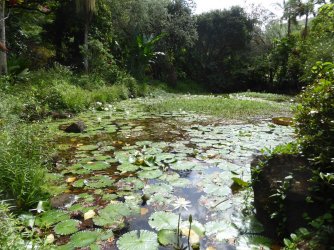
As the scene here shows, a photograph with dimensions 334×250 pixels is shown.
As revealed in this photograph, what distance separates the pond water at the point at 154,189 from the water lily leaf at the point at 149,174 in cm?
1

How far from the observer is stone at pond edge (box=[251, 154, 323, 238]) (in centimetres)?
238

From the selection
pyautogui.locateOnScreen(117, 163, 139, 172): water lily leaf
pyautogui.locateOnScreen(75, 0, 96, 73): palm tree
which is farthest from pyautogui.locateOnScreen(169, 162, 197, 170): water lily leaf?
pyautogui.locateOnScreen(75, 0, 96, 73): palm tree

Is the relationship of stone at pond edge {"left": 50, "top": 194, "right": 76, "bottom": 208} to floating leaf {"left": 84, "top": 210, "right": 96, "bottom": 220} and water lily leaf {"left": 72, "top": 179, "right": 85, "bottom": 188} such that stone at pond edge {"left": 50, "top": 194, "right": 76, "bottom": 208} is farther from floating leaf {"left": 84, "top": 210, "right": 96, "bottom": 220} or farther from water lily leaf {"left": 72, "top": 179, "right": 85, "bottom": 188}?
floating leaf {"left": 84, "top": 210, "right": 96, "bottom": 220}

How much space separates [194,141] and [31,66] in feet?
31.8

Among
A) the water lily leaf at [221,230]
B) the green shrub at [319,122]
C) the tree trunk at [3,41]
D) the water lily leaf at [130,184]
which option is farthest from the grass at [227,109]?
the water lily leaf at [221,230]

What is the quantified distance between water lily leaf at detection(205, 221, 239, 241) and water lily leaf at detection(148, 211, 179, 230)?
32 centimetres

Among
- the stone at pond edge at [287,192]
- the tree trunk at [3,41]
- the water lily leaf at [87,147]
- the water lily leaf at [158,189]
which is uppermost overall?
the tree trunk at [3,41]

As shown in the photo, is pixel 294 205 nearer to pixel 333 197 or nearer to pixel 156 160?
pixel 333 197

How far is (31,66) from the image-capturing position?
12148 millimetres

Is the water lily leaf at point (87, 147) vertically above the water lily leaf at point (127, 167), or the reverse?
the water lily leaf at point (87, 147)

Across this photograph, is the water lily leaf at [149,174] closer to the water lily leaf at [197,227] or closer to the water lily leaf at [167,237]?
the water lily leaf at [197,227]

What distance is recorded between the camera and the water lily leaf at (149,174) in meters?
3.74

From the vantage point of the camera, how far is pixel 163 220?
2.72m

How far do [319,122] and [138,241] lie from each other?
6.40ft
